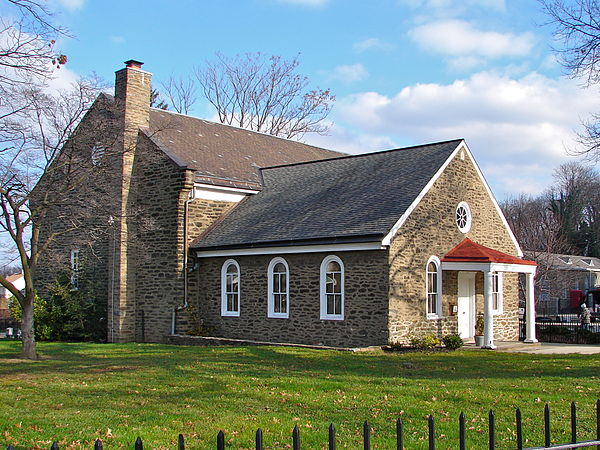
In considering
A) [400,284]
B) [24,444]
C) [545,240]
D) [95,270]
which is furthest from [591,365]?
[545,240]

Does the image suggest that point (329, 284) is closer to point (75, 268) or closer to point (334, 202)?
point (334, 202)

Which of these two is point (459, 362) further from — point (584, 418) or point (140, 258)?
point (140, 258)

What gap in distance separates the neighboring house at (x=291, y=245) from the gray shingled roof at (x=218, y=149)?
0.10 metres

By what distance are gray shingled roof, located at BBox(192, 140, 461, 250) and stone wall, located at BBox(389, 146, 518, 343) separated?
27.6 inches

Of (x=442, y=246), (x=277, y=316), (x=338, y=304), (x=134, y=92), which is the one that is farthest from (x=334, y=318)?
(x=134, y=92)

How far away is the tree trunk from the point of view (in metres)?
16.6

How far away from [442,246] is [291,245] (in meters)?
4.92

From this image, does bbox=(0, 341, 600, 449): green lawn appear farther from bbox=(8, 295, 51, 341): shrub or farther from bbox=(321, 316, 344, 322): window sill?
bbox=(8, 295, 51, 341): shrub

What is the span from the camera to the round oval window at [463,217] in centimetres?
2255

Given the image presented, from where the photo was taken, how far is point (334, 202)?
22.4 m

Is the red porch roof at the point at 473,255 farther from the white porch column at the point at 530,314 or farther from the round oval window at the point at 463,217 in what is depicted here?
the white porch column at the point at 530,314

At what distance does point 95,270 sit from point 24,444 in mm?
18848

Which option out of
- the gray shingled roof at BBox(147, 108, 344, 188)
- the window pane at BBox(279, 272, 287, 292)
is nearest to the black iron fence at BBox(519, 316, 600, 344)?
the window pane at BBox(279, 272, 287, 292)

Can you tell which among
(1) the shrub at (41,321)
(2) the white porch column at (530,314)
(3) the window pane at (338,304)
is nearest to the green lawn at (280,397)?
(3) the window pane at (338,304)
